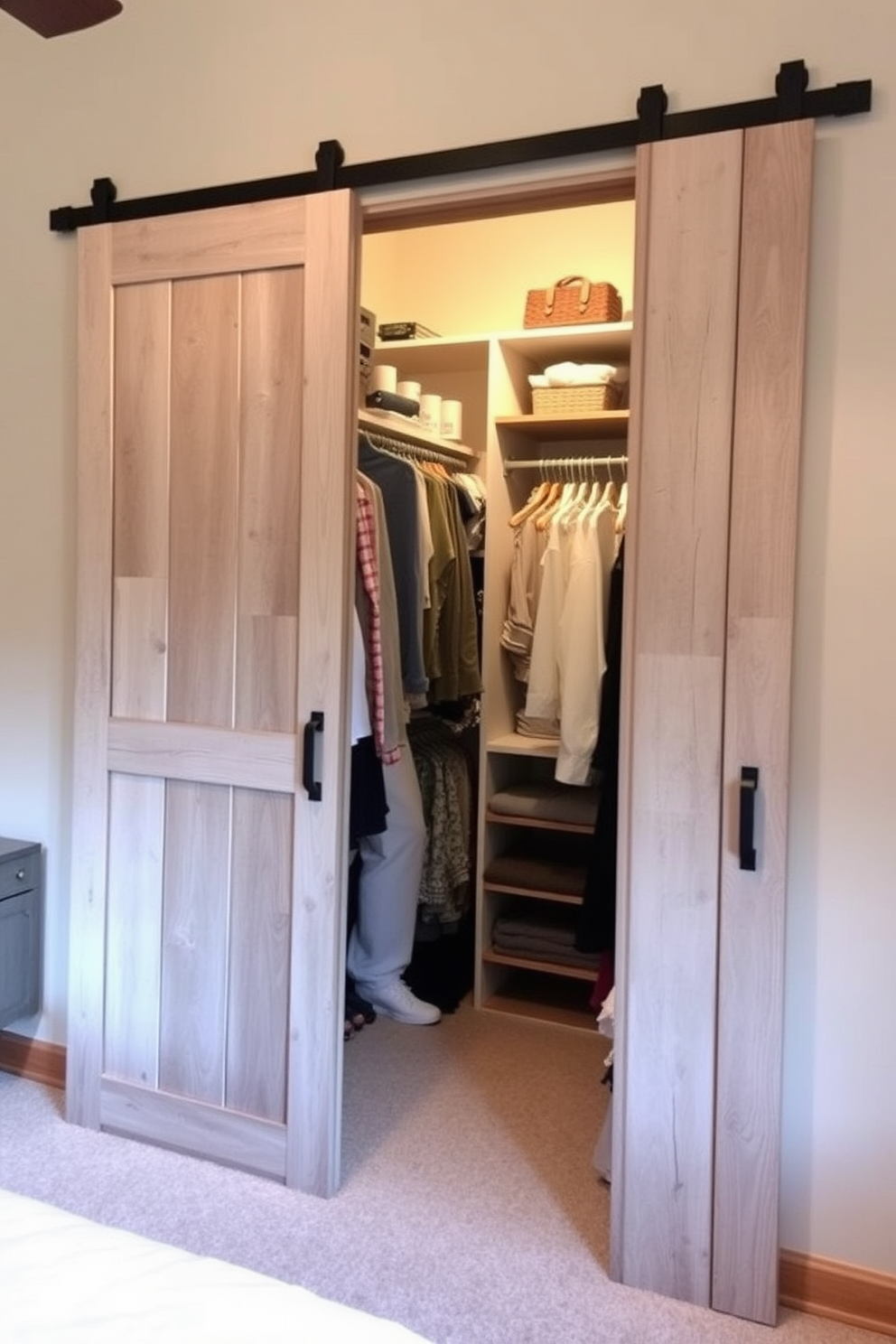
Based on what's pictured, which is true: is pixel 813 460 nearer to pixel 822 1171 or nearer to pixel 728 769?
pixel 728 769

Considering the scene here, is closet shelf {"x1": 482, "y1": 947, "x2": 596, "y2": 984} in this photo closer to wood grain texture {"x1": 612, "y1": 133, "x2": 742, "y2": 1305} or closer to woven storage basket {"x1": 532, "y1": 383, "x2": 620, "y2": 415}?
wood grain texture {"x1": 612, "y1": 133, "x2": 742, "y2": 1305}

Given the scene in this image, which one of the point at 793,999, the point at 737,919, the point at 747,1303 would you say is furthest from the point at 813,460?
the point at 747,1303

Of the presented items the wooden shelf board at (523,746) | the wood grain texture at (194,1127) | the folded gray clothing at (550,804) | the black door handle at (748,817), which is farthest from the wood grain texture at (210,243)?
the wood grain texture at (194,1127)

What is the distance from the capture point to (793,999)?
1.99 m

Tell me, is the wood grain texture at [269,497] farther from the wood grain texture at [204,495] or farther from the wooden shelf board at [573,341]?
the wooden shelf board at [573,341]

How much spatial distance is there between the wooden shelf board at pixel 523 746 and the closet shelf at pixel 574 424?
1.04 m

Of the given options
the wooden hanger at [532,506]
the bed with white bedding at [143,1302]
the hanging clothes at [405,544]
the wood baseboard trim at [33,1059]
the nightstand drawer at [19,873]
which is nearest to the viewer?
the bed with white bedding at [143,1302]

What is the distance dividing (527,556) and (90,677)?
1.51 meters

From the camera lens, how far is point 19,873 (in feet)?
8.91

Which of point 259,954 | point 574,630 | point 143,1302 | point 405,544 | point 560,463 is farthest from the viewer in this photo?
point 560,463

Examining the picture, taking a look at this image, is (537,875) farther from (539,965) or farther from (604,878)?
(604,878)

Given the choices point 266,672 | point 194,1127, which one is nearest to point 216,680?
point 266,672

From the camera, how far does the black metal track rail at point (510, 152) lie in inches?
73.7

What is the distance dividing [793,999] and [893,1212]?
422mm
